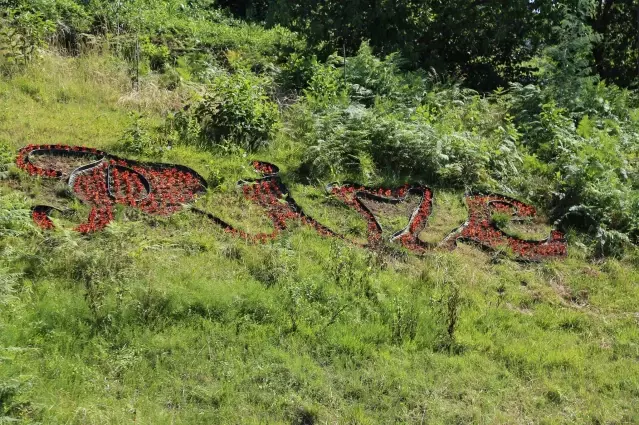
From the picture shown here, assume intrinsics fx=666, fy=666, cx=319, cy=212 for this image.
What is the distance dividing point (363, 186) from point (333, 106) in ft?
5.17

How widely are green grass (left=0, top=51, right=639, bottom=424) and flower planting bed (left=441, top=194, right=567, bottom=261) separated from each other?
24cm

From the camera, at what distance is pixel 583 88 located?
412 inches

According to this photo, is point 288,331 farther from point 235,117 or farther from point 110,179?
point 235,117

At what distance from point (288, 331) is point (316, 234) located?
182 cm

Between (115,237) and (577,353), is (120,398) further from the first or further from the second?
(577,353)

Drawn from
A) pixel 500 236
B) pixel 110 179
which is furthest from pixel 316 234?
pixel 110 179

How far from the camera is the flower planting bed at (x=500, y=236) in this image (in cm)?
735

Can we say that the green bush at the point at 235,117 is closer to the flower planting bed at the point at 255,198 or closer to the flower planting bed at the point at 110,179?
the flower planting bed at the point at 255,198

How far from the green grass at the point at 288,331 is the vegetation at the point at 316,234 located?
21 mm

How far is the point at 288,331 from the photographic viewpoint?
5.29m

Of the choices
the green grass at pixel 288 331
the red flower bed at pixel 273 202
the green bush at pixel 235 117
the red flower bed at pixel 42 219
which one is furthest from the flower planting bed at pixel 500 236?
the red flower bed at pixel 42 219

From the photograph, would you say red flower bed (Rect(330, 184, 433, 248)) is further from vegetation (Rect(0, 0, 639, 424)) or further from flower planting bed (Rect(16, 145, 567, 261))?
vegetation (Rect(0, 0, 639, 424))

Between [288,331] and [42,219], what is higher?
[42,219]

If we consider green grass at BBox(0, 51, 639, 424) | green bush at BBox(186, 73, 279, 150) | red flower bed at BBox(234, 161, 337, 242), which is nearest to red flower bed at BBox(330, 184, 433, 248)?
green grass at BBox(0, 51, 639, 424)
